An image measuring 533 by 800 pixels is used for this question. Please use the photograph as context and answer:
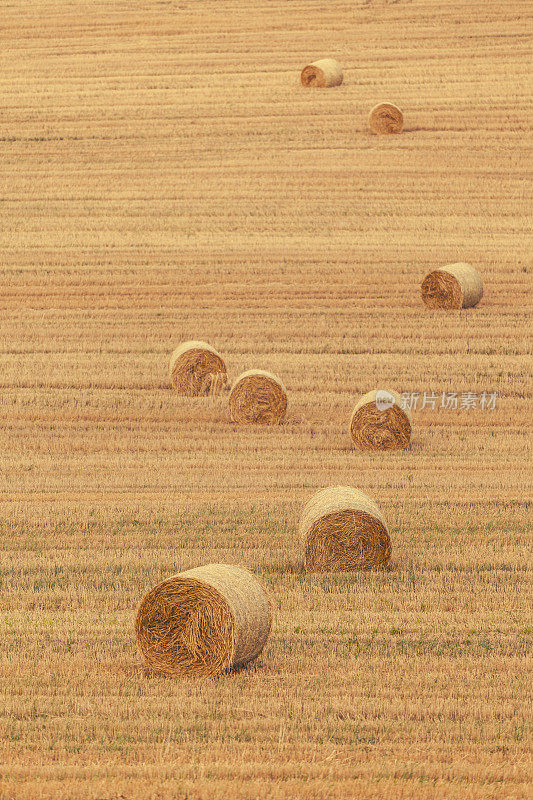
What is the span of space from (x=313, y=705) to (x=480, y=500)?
7.49 m

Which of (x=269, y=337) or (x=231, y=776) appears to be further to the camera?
(x=269, y=337)

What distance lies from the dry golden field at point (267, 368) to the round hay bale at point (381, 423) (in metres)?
0.33

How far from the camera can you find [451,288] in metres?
26.1

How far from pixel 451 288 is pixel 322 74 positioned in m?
15.2

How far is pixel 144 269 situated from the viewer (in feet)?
95.8

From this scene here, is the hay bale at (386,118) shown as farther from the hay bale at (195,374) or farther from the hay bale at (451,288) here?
the hay bale at (195,374)

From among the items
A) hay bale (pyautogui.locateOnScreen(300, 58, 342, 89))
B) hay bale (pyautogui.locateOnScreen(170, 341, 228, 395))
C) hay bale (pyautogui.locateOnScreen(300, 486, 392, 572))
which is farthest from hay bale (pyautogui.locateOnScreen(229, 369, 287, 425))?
hay bale (pyautogui.locateOnScreen(300, 58, 342, 89))

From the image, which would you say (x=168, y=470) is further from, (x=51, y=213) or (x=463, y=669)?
(x=51, y=213)

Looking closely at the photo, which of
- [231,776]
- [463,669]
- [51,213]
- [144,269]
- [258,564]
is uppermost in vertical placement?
[51,213]

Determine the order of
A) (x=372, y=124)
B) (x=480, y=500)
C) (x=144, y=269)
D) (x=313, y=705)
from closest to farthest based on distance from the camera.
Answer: (x=313, y=705) → (x=480, y=500) → (x=144, y=269) → (x=372, y=124)

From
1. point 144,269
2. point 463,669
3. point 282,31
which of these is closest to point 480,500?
point 463,669

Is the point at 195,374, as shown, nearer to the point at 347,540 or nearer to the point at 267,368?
the point at 267,368

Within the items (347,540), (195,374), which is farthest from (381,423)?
(347,540)

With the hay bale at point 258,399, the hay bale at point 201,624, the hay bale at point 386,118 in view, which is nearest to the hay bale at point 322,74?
the hay bale at point 386,118
